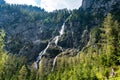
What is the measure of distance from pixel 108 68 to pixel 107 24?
14.8 meters

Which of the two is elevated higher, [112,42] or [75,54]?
[75,54]

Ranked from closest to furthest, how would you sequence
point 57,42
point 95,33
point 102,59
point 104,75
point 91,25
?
1. point 104,75
2. point 102,59
3. point 95,33
4. point 57,42
5. point 91,25

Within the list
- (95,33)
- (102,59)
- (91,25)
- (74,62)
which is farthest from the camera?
(91,25)

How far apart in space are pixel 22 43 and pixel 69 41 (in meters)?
35.7

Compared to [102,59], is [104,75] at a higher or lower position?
lower

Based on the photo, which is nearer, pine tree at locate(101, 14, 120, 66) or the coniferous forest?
pine tree at locate(101, 14, 120, 66)

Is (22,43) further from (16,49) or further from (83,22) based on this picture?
(83,22)

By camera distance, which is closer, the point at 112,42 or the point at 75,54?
the point at 112,42

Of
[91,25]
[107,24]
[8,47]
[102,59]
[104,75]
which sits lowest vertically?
[104,75]

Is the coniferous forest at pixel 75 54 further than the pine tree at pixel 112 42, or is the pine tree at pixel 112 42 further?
the coniferous forest at pixel 75 54

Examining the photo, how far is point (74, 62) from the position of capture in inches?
5374

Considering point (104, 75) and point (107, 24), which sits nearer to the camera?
point (104, 75)

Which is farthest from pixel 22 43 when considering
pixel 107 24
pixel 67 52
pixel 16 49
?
pixel 107 24

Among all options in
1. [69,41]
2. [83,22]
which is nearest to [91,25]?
[83,22]
